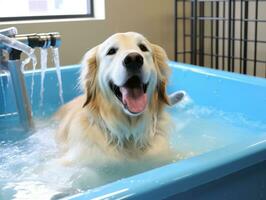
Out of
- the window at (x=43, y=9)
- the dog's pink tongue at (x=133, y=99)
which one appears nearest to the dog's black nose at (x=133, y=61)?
the dog's pink tongue at (x=133, y=99)

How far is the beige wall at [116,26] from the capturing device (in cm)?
327

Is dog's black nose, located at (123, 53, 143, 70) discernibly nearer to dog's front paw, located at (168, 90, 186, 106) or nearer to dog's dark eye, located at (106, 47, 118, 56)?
dog's dark eye, located at (106, 47, 118, 56)

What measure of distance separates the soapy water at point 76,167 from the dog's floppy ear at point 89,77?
28 centimetres

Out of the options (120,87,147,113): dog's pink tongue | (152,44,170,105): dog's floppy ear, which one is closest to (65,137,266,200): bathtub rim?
(120,87,147,113): dog's pink tongue

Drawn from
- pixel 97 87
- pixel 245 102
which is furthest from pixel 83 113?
pixel 245 102

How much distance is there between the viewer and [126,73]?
1418 mm

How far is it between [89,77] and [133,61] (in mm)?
283

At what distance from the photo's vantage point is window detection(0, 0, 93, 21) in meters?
3.17

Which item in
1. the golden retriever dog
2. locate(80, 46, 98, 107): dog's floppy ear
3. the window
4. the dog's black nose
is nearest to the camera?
the dog's black nose

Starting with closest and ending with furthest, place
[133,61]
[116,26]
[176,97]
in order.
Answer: [133,61], [176,97], [116,26]

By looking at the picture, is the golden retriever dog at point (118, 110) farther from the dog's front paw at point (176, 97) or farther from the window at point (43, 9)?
the window at point (43, 9)

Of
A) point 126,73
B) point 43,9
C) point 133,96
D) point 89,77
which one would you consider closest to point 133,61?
point 126,73

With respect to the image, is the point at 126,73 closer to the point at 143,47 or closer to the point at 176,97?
the point at 143,47

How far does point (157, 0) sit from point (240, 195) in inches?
109
